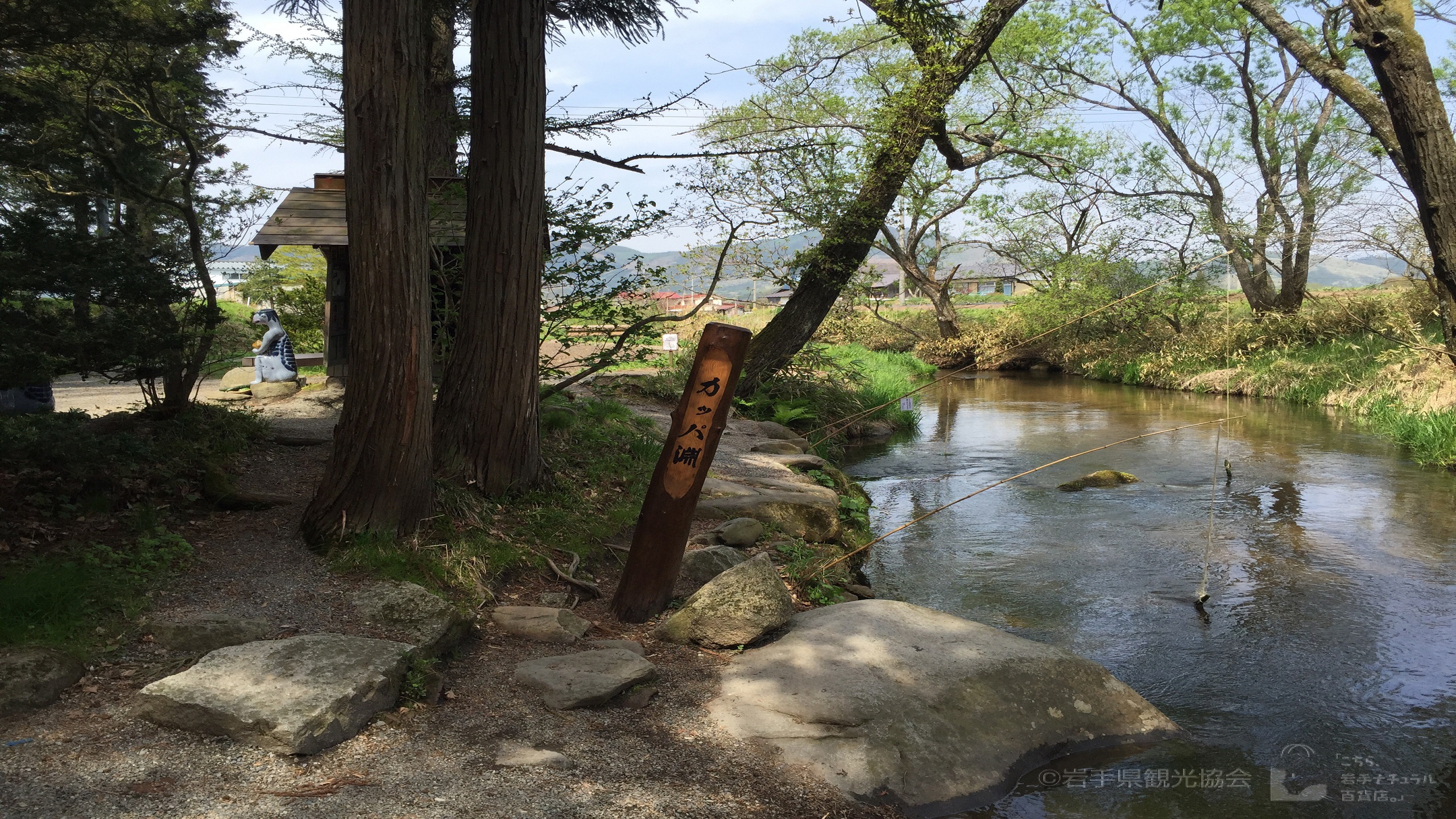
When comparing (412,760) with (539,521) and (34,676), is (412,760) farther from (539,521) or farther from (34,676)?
(539,521)

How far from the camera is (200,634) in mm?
4121

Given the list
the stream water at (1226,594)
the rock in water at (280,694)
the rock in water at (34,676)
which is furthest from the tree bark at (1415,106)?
the rock in water at (34,676)

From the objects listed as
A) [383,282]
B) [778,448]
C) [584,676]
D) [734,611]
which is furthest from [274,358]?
[584,676]

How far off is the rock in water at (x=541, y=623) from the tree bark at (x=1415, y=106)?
7001 millimetres

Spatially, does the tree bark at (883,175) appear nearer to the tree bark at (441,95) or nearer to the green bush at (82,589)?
the tree bark at (441,95)

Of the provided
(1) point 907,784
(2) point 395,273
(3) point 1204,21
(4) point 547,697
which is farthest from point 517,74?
(3) point 1204,21

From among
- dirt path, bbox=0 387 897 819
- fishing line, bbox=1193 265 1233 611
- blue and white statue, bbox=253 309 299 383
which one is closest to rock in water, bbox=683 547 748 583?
dirt path, bbox=0 387 897 819

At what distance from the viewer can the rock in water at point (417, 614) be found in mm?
4434

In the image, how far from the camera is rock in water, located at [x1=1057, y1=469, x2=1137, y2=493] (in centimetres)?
1029

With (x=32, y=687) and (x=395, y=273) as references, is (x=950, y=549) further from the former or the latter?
(x=32, y=687)

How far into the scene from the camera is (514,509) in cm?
622

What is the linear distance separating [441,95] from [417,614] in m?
7.26

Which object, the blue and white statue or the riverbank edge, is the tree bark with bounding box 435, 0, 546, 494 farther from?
the blue and white statue

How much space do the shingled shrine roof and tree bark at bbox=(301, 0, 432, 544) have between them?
2.32 m
